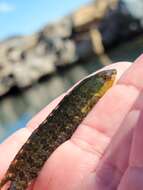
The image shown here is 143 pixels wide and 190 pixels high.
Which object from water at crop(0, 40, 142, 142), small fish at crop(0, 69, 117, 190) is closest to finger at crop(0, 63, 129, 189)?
small fish at crop(0, 69, 117, 190)

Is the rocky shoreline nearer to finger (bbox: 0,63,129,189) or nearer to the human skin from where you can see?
finger (bbox: 0,63,129,189)

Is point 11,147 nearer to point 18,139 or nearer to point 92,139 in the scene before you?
point 18,139

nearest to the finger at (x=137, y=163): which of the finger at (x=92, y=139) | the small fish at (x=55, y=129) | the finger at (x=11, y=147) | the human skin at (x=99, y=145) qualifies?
the human skin at (x=99, y=145)

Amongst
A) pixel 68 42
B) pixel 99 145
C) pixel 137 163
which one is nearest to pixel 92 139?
pixel 99 145

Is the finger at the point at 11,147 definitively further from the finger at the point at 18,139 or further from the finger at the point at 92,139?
the finger at the point at 92,139

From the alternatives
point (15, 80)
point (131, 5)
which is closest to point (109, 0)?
point (131, 5)
